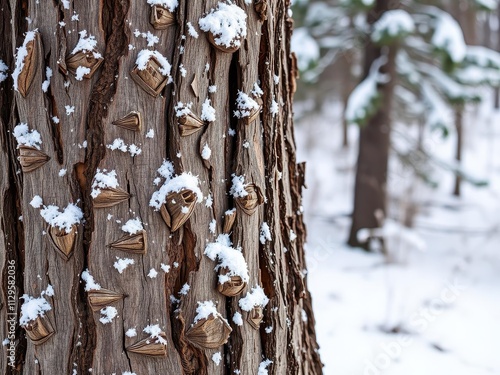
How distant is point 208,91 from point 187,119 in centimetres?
9

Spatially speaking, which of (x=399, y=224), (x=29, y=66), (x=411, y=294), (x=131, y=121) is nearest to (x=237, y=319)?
(x=131, y=121)

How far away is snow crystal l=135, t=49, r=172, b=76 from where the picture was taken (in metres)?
0.92

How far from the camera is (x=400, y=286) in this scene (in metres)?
4.41

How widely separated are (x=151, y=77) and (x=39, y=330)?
1.84 feet

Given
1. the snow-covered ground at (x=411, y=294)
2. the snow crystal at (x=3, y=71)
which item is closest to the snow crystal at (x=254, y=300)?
the snow crystal at (x=3, y=71)

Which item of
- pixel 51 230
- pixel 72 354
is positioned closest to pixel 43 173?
pixel 51 230

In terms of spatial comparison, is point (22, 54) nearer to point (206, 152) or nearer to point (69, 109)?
point (69, 109)

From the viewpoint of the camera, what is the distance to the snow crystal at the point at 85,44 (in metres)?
0.92

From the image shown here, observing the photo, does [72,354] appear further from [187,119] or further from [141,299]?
[187,119]

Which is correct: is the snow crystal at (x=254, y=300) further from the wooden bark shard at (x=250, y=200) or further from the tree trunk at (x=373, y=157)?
the tree trunk at (x=373, y=157)

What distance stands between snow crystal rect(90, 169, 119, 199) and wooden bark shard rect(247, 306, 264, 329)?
0.40m

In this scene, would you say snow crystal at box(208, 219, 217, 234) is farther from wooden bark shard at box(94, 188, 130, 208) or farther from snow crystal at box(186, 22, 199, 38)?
snow crystal at box(186, 22, 199, 38)

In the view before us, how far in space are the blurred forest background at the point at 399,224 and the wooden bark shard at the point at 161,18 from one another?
91.9 inches

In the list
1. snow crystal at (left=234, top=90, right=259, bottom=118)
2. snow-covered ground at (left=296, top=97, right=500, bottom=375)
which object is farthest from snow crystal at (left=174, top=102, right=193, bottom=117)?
snow-covered ground at (left=296, top=97, right=500, bottom=375)
